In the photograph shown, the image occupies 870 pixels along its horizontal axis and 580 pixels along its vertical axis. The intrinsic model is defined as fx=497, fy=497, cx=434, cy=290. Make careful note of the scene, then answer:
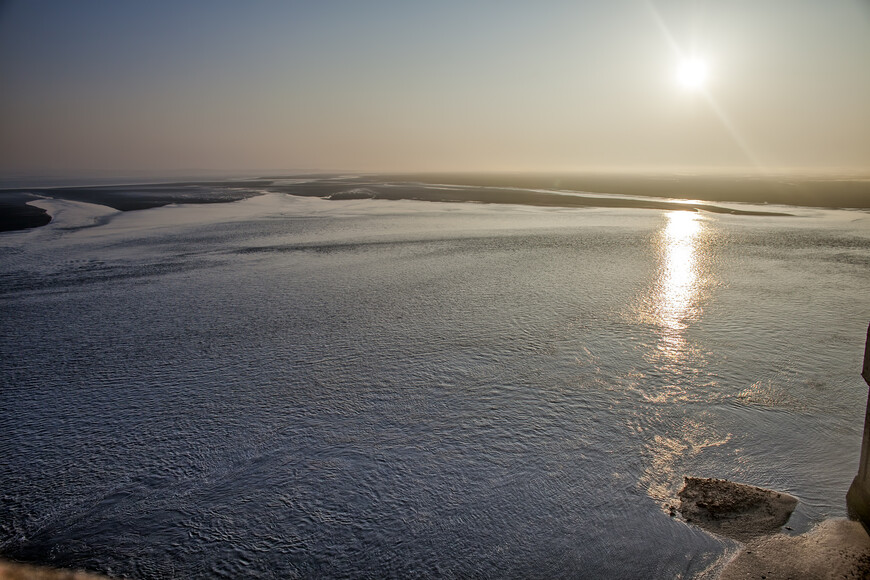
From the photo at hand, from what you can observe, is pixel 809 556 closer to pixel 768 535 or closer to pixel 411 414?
pixel 768 535

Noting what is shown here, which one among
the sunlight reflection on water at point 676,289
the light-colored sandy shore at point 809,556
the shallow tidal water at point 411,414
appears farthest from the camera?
the sunlight reflection on water at point 676,289

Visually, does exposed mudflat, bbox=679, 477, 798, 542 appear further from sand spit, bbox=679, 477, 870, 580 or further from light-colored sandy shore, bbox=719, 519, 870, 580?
light-colored sandy shore, bbox=719, 519, 870, 580

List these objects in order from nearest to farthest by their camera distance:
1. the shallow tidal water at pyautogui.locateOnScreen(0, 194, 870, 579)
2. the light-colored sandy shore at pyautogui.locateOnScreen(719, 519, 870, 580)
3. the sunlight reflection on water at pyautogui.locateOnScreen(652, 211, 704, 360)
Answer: the light-colored sandy shore at pyautogui.locateOnScreen(719, 519, 870, 580)
the shallow tidal water at pyautogui.locateOnScreen(0, 194, 870, 579)
the sunlight reflection on water at pyautogui.locateOnScreen(652, 211, 704, 360)

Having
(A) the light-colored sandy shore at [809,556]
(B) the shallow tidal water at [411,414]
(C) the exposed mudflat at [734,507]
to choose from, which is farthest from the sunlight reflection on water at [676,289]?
(A) the light-colored sandy shore at [809,556]

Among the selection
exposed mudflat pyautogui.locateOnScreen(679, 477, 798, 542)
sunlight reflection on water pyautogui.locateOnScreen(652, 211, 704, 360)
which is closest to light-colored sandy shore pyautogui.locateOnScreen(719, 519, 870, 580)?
exposed mudflat pyautogui.locateOnScreen(679, 477, 798, 542)

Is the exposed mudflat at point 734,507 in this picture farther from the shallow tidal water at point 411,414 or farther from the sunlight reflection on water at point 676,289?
the sunlight reflection on water at point 676,289

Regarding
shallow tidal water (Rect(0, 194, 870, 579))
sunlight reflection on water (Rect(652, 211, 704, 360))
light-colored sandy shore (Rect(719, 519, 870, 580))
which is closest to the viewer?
light-colored sandy shore (Rect(719, 519, 870, 580))

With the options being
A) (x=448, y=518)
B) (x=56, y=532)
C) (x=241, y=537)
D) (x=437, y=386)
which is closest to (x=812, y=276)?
(x=437, y=386)

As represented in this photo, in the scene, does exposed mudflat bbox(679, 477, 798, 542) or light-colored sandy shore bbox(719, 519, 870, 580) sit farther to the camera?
exposed mudflat bbox(679, 477, 798, 542)

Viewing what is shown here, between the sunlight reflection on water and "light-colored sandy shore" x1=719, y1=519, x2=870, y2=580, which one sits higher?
the sunlight reflection on water
